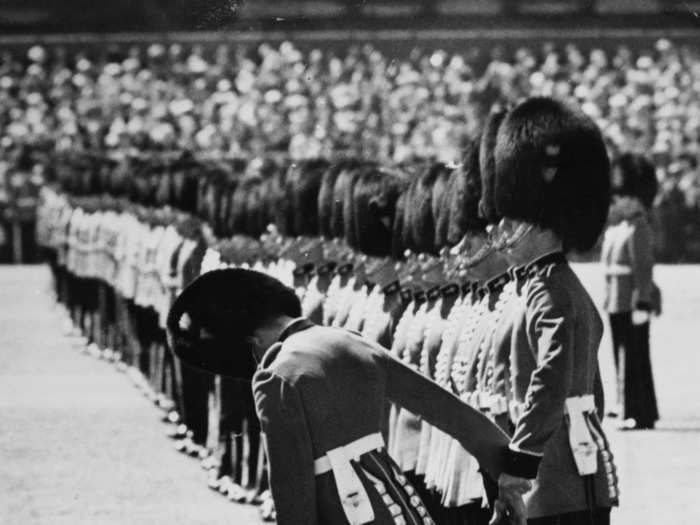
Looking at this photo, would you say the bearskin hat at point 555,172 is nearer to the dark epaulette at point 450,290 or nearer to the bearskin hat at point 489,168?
the bearskin hat at point 489,168

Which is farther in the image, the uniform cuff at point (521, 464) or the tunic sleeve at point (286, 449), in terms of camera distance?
the uniform cuff at point (521, 464)

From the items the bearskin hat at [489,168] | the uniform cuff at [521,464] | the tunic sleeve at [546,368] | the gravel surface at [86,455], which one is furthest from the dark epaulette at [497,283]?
the gravel surface at [86,455]

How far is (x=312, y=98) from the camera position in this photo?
32.1 metres

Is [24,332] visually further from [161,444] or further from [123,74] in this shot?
[123,74]

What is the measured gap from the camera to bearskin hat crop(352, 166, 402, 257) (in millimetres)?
7863

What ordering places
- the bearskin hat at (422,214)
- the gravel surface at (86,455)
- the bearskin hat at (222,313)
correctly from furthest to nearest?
the gravel surface at (86,455) → the bearskin hat at (422,214) → the bearskin hat at (222,313)

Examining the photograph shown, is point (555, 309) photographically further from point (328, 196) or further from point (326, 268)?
point (328, 196)

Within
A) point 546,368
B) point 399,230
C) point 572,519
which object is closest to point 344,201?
point 399,230

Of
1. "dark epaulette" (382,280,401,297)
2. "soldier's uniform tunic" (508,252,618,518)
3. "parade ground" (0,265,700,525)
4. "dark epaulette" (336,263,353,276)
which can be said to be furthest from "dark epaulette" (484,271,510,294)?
"parade ground" (0,265,700,525)

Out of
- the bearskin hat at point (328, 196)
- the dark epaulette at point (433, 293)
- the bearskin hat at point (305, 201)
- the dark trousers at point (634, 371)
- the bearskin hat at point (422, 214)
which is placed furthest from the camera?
the dark trousers at point (634, 371)

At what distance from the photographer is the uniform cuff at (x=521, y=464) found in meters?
4.26

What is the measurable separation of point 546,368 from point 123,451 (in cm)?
646

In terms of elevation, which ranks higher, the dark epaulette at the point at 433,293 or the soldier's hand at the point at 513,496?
the soldier's hand at the point at 513,496

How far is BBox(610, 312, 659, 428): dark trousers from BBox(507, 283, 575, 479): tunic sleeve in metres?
6.63
